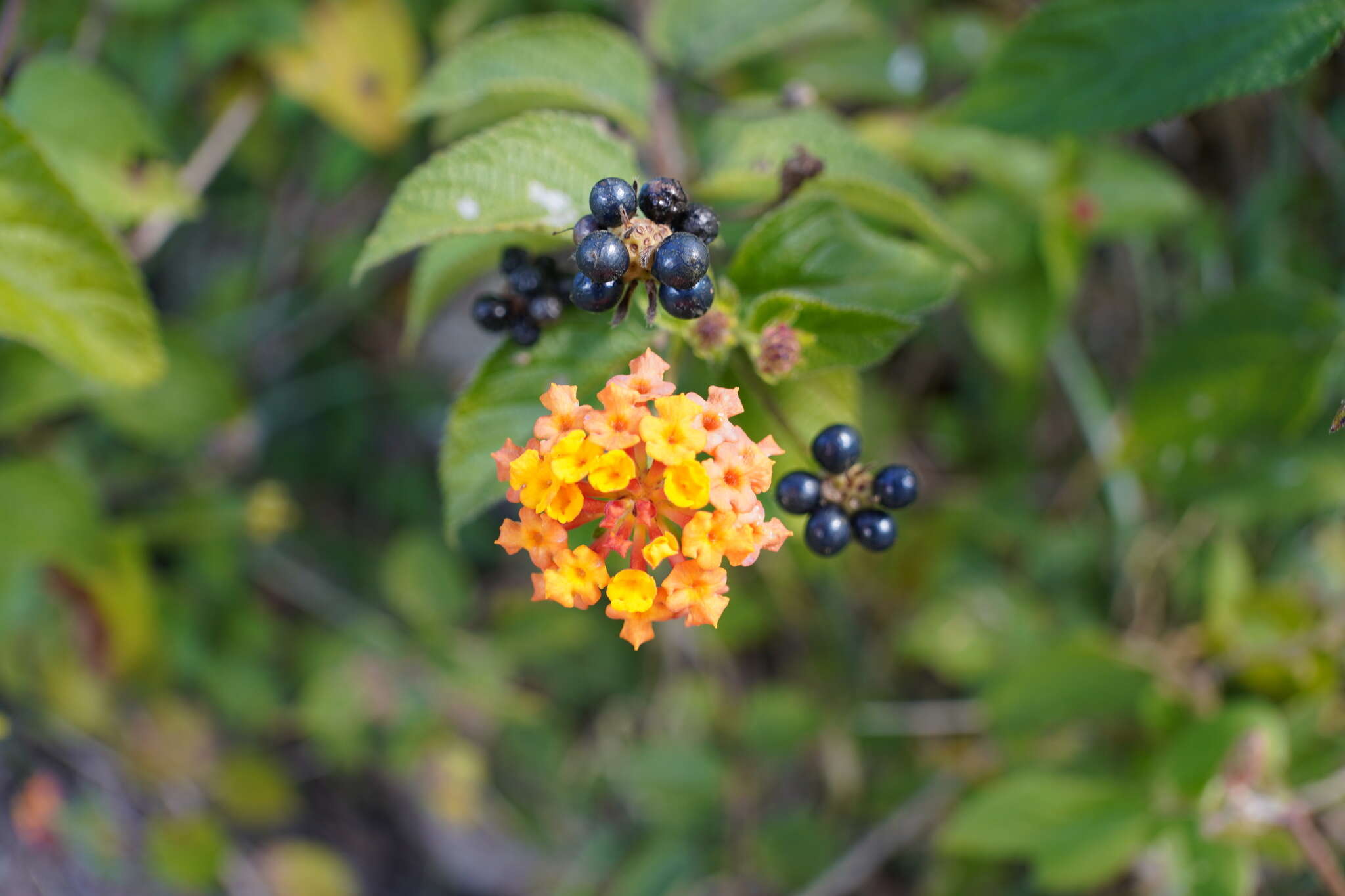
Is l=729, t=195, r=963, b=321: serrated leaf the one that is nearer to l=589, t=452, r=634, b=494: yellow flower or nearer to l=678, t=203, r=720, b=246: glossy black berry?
l=678, t=203, r=720, b=246: glossy black berry

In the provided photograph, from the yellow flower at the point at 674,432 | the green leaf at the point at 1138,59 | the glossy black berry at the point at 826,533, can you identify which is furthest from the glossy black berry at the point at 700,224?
the green leaf at the point at 1138,59

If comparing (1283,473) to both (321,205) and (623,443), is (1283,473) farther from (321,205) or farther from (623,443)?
(321,205)

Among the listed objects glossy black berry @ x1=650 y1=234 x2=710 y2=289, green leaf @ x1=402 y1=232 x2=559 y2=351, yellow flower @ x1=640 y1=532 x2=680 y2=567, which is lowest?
yellow flower @ x1=640 y1=532 x2=680 y2=567

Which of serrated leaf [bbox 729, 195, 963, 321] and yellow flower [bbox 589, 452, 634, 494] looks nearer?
yellow flower [bbox 589, 452, 634, 494]

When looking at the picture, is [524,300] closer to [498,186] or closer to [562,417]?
[498,186]

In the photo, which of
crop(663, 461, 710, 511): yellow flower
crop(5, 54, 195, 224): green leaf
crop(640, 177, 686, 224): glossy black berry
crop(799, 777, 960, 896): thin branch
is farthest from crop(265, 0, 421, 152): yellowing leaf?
crop(799, 777, 960, 896): thin branch

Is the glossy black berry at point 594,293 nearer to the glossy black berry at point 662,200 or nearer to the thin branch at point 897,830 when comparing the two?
the glossy black berry at point 662,200
